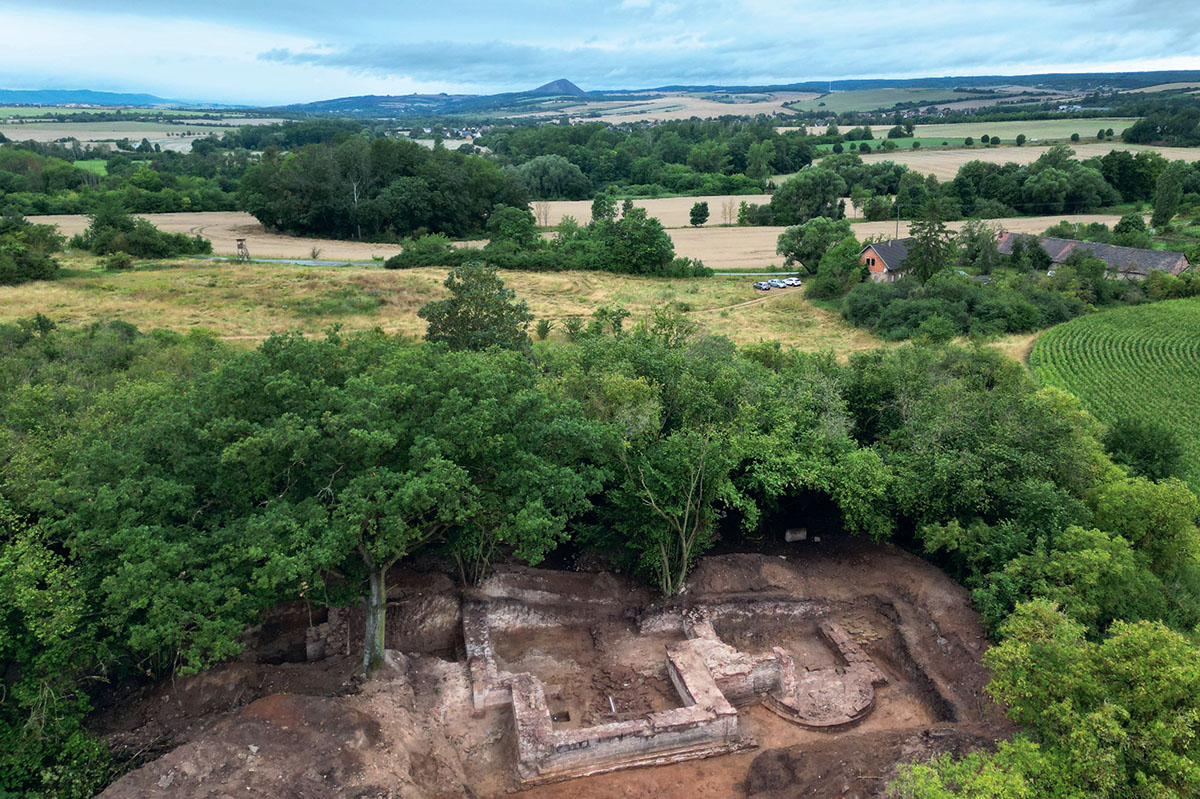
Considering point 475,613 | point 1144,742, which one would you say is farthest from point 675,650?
point 1144,742

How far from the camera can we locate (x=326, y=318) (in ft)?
162

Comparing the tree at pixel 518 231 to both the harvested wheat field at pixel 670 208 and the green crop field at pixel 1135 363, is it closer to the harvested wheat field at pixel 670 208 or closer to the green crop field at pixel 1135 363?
the harvested wheat field at pixel 670 208

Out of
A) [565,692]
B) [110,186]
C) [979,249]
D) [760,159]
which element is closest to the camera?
[565,692]

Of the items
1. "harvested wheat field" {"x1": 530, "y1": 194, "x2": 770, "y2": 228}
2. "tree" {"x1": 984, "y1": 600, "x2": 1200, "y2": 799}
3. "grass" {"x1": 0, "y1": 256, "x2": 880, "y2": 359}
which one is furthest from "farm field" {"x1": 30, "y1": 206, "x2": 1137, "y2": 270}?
"tree" {"x1": 984, "y1": 600, "x2": 1200, "y2": 799}

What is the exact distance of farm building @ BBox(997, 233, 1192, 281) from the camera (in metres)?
57.1

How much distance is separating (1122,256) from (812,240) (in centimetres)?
2513

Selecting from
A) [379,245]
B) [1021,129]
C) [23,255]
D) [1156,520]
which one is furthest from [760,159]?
[1156,520]

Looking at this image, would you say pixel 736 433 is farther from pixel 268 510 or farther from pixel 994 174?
pixel 994 174

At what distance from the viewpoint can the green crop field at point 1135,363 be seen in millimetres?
34938

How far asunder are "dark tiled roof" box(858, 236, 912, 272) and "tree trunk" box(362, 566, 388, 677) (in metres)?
53.5

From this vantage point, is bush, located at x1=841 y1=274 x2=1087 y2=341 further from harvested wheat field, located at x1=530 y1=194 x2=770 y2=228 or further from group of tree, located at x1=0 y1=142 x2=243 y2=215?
group of tree, located at x1=0 y1=142 x2=243 y2=215

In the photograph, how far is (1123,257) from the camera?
59.2 m

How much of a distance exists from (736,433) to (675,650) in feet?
21.2

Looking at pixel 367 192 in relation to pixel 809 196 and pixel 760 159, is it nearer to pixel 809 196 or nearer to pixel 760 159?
pixel 809 196
